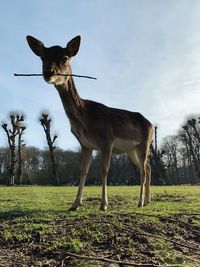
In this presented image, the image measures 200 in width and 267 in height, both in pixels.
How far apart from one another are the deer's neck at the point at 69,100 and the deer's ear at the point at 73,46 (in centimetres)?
59

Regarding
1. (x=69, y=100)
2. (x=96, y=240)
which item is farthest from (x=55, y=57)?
(x=96, y=240)

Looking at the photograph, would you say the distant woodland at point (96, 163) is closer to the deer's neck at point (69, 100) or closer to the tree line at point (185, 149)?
the tree line at point (185, 149)

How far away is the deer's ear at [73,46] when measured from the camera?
8297mm

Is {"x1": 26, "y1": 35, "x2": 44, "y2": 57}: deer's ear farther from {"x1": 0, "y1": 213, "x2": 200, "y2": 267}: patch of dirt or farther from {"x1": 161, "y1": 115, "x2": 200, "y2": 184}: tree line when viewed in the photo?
{"x1": 161, "y1": 115, "x2": 200, "y2": 184}: tree line

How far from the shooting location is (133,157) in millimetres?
10695

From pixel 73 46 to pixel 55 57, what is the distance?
689 mm

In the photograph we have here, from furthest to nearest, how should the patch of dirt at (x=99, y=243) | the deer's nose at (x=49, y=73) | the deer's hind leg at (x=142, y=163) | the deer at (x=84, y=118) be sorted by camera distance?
the deer's hind leg at (x=142, y=163) → the deer at (x=84, y=118) → the deer's nose at (x=49, y=73) → the patch of dirt at (x=99, y=243)

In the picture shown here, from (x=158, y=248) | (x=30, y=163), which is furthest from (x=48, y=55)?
(x=30, y=163)

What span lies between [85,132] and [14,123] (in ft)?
157

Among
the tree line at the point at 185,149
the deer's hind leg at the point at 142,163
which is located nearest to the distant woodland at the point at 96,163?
the tree line at the point at 185,149

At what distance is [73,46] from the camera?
8.38m

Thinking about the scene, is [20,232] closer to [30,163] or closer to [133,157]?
[133,157]

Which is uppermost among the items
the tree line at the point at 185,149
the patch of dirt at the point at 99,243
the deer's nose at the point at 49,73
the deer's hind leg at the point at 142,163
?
the tree line at the point at 185,149

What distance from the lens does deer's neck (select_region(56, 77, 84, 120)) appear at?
834 cm
